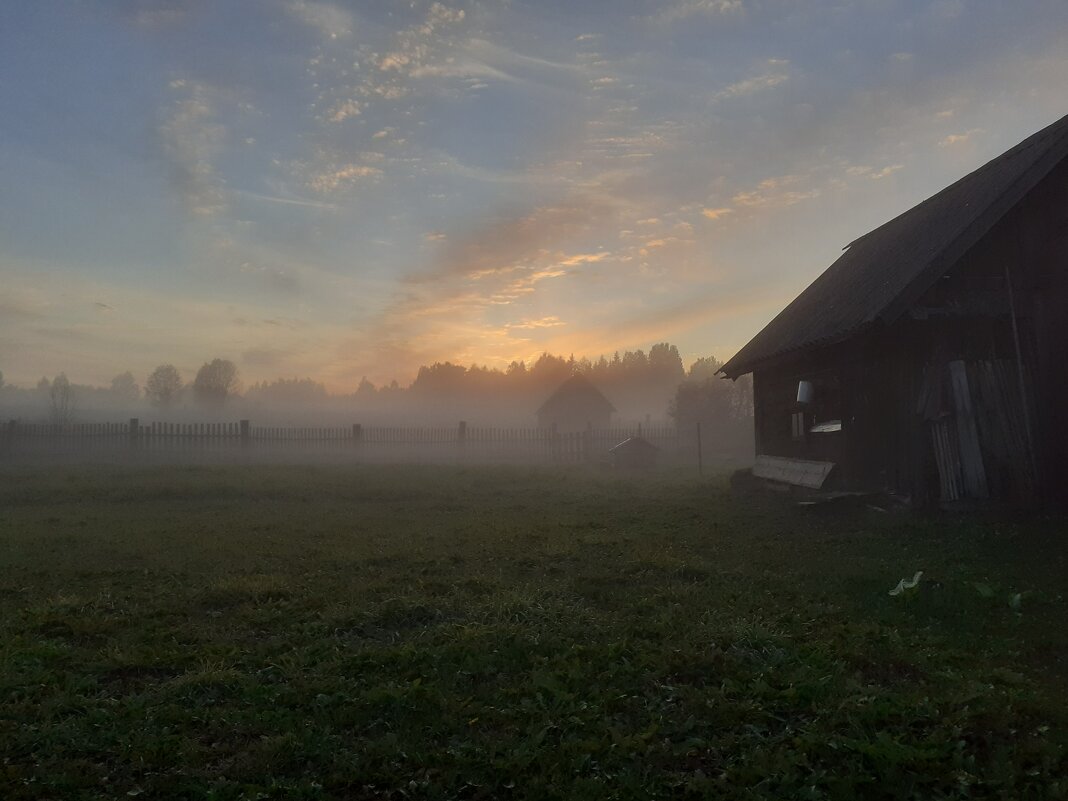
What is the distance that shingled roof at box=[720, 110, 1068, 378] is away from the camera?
1113 cm

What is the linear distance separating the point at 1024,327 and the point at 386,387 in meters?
142

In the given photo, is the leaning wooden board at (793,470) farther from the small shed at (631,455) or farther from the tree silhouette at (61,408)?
the tree silhouette at (61,408)

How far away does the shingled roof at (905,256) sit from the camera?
36.5 feet

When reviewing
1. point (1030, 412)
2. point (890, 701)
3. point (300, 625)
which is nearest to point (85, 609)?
point (300, 625)

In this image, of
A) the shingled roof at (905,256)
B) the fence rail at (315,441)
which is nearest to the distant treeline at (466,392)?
the fence rail at (315,441)

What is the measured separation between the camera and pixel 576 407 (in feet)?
161

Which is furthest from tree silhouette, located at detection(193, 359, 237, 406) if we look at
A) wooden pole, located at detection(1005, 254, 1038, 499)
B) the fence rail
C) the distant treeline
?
wooden pole, located at detection(1005, 254, 1038, 499)

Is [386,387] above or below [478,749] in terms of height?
above

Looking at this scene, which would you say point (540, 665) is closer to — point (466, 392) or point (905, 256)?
point (905, 256)

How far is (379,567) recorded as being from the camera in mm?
9320

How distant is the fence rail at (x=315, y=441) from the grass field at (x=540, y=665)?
21323 mm

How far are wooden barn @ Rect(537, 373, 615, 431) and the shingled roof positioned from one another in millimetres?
29694

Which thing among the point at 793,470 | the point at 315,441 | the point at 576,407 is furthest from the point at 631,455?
the point at 576,407

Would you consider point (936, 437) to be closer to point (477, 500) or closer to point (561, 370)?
point (477, 500)
